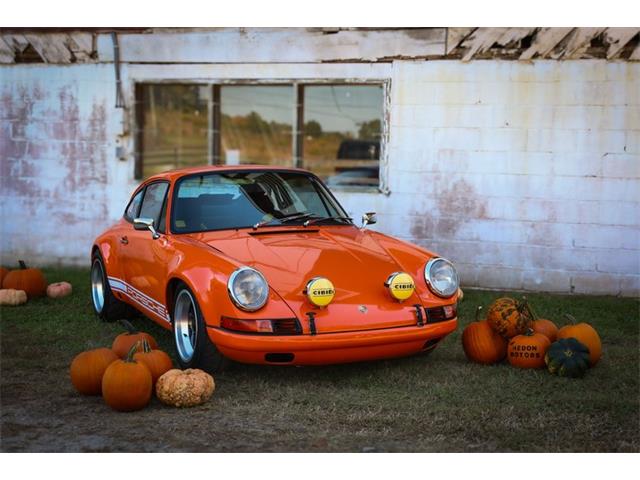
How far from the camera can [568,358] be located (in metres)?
6.07

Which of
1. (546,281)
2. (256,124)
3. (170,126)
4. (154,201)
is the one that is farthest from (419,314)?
(170,126)

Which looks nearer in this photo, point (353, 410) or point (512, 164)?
point (353, 410)

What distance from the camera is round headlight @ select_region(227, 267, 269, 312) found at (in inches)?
220

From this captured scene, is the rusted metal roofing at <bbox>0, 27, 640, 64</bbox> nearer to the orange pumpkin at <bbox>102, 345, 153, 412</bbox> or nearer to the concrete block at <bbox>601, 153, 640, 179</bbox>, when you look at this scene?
the concrete block at <bbox>601, 153, 640, 179</bbox>

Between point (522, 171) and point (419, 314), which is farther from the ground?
point (522, 171)

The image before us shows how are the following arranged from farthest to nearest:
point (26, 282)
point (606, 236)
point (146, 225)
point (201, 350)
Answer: point (606, 236)
point (26, 282)
point (146, 225)
point (201, 350)

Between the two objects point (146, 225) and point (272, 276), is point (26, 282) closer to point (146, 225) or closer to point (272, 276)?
point (146, 225)

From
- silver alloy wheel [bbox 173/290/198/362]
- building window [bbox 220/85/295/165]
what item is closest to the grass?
silver alloy wheel [bbox 173/290/198/362]

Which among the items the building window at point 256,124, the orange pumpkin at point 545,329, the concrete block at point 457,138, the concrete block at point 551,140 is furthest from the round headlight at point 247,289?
the building window at point 256,124

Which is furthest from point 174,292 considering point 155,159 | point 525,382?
point 155,159

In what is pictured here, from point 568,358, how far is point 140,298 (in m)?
3.42

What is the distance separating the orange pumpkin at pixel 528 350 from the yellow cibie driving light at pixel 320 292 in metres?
1.57

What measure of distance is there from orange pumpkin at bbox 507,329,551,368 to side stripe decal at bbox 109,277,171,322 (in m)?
2.57

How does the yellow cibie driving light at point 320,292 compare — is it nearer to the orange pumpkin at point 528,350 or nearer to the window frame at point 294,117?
the orange pumpkin at point 528,350
